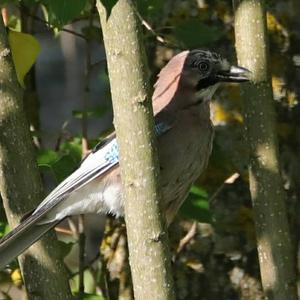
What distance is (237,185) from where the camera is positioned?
3496mm

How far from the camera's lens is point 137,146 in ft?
7.58

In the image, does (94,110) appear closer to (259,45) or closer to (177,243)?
(177,243)

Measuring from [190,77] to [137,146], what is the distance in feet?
3.62

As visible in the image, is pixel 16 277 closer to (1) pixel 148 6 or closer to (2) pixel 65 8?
(1) pixel 148 6

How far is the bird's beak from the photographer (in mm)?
2889

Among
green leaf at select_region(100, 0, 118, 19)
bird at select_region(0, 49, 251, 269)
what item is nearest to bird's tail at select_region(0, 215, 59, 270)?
bird at select_region(0, 49, 251, 269)

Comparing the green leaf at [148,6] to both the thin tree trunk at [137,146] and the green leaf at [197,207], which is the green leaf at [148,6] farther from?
the green leaf at [197,207]

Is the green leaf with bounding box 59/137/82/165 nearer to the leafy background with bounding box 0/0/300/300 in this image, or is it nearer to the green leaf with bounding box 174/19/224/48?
the leafy background with bounding box 0/0/300/300

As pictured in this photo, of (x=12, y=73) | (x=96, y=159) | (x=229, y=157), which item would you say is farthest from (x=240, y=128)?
(x=12, y=73)

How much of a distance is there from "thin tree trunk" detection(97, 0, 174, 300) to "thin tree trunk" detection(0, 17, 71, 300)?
17.8 inches

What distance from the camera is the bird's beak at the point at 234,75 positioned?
2.89 metres

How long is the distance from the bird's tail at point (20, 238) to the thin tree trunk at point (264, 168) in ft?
2.03

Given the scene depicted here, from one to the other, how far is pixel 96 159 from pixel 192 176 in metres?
0.32

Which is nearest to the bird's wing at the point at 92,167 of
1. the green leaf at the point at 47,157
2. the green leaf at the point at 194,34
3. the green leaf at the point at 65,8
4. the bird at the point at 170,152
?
the bird at the point at 170,152
